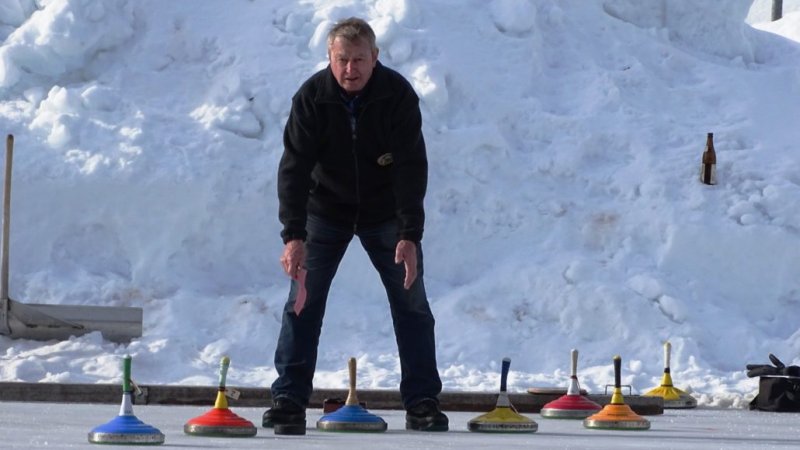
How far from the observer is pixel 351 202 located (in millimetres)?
7457

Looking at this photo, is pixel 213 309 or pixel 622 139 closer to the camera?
pixel 213 309

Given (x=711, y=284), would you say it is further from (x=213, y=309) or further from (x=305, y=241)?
(x=305, y=241)

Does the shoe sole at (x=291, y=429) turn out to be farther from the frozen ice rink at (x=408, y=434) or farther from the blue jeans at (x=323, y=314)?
the blue jeans at (x=323, y=314)

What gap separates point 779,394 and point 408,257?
14.9 ft

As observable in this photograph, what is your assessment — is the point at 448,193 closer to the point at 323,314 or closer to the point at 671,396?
the point at 671,396

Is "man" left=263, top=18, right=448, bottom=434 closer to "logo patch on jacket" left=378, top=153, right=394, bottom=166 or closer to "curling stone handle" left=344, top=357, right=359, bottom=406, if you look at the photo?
"logo patch on jacket" left=378, top=153, right=394, bottom=166

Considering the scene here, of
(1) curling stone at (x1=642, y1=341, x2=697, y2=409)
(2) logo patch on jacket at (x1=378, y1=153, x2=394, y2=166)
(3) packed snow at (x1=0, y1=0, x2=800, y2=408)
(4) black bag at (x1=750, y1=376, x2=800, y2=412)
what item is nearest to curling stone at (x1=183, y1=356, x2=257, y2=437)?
(2) logo patch on jacket at (x1=378, y1=153, x2=394, y2=166)

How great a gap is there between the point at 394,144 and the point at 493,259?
8376mm

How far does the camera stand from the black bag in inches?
431

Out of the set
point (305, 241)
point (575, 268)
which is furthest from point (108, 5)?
point (305, 241)

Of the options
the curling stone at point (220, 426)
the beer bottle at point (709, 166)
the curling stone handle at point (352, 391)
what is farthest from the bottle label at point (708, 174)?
the curling stone at point (220, 426)

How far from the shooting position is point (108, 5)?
1777 centimetres

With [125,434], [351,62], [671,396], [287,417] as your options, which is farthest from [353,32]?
[671,396]

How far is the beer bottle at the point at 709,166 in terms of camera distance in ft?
54.4
